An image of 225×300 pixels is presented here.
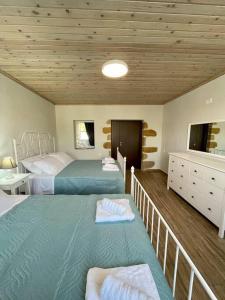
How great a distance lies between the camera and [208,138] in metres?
2.81

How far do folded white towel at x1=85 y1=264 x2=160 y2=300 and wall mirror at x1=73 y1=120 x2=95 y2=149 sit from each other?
424cm

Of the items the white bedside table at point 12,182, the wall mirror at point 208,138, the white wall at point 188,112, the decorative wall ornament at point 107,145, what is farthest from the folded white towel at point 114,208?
the decorative wall ornament at point 107,145

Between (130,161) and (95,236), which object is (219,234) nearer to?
(95,236)

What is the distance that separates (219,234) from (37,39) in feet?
11.2

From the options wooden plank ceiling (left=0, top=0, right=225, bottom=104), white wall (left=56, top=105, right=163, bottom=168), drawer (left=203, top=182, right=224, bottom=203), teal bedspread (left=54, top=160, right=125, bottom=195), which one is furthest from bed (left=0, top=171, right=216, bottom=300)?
white wall (left=56, top=105, right=163, bottom=168)

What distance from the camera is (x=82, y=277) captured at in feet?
2.64

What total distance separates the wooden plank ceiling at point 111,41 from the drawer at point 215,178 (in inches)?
65.9

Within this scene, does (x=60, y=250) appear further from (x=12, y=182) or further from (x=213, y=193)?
(x=213, y=193)

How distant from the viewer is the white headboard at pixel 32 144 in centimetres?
270

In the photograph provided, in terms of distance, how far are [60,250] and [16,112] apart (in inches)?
102

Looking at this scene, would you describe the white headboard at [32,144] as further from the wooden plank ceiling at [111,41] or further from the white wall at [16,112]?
the wooden plank ceiling at [111,41]

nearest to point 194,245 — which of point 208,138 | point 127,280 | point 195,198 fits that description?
point 195,198

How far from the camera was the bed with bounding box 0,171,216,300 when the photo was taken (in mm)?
753

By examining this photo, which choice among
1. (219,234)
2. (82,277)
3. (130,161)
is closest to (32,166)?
(82,277)
